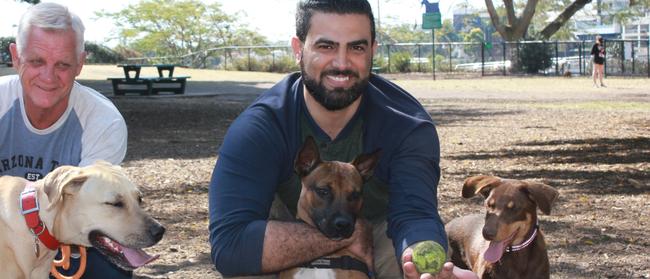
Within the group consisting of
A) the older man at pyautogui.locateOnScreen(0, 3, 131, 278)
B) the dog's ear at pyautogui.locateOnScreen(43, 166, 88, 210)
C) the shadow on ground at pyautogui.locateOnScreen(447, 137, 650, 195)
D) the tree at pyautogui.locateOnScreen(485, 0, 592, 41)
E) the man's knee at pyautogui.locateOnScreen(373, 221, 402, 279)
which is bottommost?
the shadow on ground at pyautogui.locateOnScreen(447, 137, 650, 195)

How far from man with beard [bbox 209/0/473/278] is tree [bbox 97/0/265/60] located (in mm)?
50141

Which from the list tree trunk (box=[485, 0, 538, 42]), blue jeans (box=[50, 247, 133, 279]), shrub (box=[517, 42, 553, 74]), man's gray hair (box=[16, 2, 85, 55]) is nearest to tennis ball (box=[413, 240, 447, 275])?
blue jeans (box=[50, 247, 133, 279])

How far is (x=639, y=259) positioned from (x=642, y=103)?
15.6 m

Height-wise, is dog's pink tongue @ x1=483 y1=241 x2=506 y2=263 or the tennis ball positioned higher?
the tennis ball

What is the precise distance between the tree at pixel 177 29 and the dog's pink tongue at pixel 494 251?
49.5m

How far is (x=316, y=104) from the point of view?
478 cm

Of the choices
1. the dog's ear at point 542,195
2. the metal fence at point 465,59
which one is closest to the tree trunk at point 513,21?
the metal fence at point 465,59

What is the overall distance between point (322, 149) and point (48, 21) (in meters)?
1.52

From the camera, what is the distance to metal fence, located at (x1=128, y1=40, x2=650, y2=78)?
3841 centimetres

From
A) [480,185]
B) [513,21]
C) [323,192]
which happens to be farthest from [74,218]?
[513,21]

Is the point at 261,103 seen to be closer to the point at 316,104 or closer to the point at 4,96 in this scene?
the point at 316,104

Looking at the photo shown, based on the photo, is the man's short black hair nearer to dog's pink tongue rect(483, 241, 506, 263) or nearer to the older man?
the older man

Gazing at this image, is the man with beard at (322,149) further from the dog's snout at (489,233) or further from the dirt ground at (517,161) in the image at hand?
the dirt ground at (517,161)

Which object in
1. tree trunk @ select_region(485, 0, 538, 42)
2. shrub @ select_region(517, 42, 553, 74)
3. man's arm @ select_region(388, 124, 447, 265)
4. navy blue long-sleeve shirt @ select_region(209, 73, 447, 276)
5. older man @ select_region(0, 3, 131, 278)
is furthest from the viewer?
shrub @ select_region(517, 42, 553, 74)
